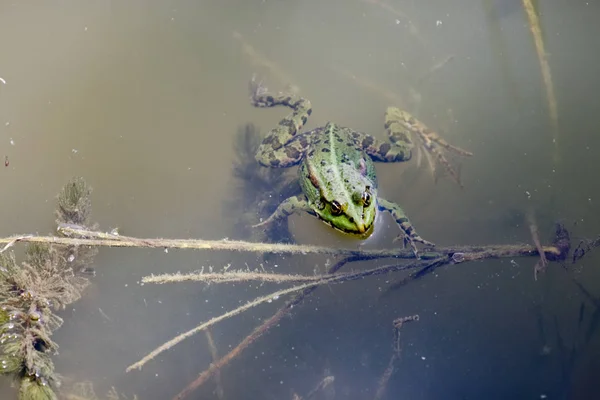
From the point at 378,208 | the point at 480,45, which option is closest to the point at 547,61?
the point at 480,45

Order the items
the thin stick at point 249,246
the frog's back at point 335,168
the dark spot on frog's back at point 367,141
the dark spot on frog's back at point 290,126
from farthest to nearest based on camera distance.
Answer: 1. the dark spot on frog's back at point 290,126
2. the dark spot on frog's back at point 367,141
3. the frog's back at point 335,168
4. the thin stick at point 249,246

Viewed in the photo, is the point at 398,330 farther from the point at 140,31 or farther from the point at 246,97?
the point at 140,31

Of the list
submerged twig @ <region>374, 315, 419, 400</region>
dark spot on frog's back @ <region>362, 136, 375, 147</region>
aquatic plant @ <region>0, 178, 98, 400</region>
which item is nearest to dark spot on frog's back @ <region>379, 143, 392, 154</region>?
dark spot on frog's back @ <region>362, 136, 375, 147</region>

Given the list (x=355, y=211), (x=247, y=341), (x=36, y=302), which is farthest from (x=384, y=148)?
(x=36, y=302)

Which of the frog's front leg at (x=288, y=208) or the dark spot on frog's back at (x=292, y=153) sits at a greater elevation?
the dark spot on frog's back at (x=292, y=153)

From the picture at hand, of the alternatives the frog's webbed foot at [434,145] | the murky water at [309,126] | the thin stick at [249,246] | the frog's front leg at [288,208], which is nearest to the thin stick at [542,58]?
the murky water at [309,126]

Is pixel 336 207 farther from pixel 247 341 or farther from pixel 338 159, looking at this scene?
pixel 247 341

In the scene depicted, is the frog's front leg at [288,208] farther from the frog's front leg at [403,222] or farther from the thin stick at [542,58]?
the thin stick at [542,58]
